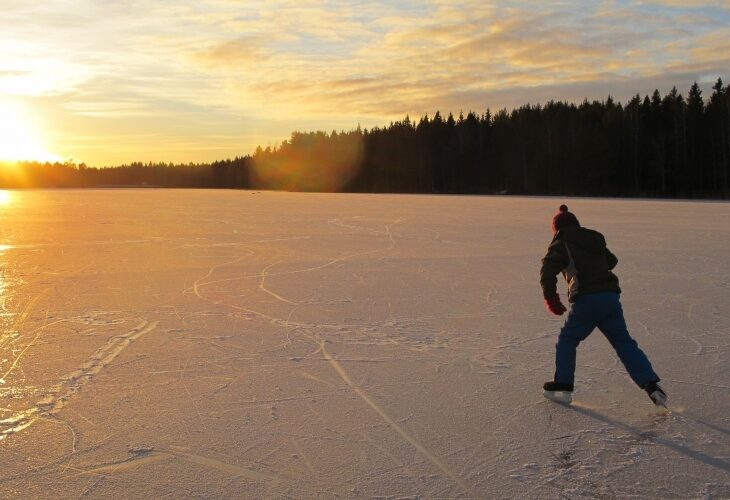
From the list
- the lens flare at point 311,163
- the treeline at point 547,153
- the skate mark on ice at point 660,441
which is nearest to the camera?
the skate mark on ice at point 660,441

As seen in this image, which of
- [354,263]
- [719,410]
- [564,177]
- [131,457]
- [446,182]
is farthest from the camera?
[446,182]

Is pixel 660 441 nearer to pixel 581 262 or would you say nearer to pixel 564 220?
pixel 581 262

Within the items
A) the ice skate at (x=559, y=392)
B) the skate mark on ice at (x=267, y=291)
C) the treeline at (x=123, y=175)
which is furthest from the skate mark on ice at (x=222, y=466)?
the treeline at (x=123, y=175)

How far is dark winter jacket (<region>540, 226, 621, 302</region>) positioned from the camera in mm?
3504

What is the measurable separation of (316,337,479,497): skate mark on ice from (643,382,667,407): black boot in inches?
54.7

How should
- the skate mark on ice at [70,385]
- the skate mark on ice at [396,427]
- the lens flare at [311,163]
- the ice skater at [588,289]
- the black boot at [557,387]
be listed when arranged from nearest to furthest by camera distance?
the skate mark on ice at [396,427], the skate mark on ice at [70,385], the ice skater at [588,289], the black boot at [557,387], the lens flare at [311,163]

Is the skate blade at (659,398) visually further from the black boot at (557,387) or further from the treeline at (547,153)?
the treeline at (547,153)

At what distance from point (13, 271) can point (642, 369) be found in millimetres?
7972

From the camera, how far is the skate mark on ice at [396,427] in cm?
268

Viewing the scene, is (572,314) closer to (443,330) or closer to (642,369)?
(642,369)

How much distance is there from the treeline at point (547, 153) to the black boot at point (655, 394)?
42256 millimetres

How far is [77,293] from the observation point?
6.86m

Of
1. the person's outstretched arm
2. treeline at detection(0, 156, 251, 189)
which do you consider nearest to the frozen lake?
the person's outstretched arm

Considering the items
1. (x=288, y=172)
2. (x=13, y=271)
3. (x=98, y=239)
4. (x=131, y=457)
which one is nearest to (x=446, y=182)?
(x=288, y=172)
